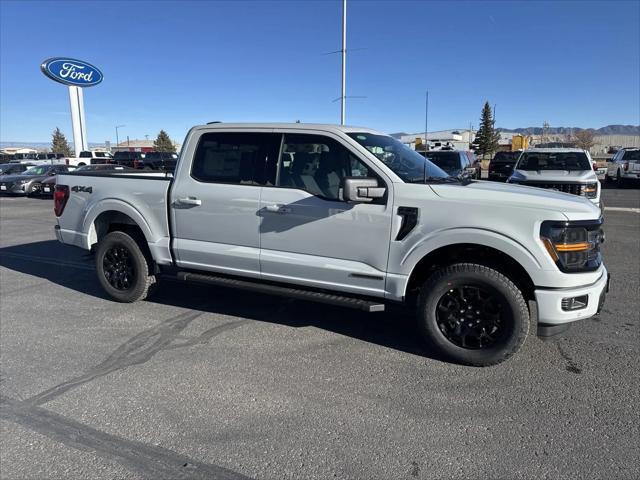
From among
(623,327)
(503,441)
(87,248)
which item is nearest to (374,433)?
(503,441)

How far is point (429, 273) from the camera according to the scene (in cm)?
417

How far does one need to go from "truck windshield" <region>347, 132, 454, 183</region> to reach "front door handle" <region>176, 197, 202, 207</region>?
5.46 feet

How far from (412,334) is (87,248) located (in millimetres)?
3957

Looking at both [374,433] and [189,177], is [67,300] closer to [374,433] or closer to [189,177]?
[189,177]

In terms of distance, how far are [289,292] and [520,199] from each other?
7.06ft

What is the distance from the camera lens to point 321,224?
13.8 feet

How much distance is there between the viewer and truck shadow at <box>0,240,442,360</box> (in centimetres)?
455

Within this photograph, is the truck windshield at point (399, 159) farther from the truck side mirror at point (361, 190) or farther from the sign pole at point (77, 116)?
the sign pole at point (77, 116)

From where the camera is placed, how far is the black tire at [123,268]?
210 inches

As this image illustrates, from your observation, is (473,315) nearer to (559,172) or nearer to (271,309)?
(271,309)

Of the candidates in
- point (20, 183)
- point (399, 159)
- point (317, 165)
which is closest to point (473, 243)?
point (399, 159)

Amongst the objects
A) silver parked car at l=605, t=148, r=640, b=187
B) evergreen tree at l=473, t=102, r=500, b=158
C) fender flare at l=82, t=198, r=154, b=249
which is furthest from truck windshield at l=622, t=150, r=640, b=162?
evergreen tree at l=473, t=102, r=500, b=158

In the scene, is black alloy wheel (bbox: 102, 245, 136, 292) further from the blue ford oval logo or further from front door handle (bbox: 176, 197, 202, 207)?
the blue ford oval logo

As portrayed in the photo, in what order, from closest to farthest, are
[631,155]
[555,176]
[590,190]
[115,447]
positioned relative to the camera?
[115,447]
[590,190]
[555,176]
[631,155]
